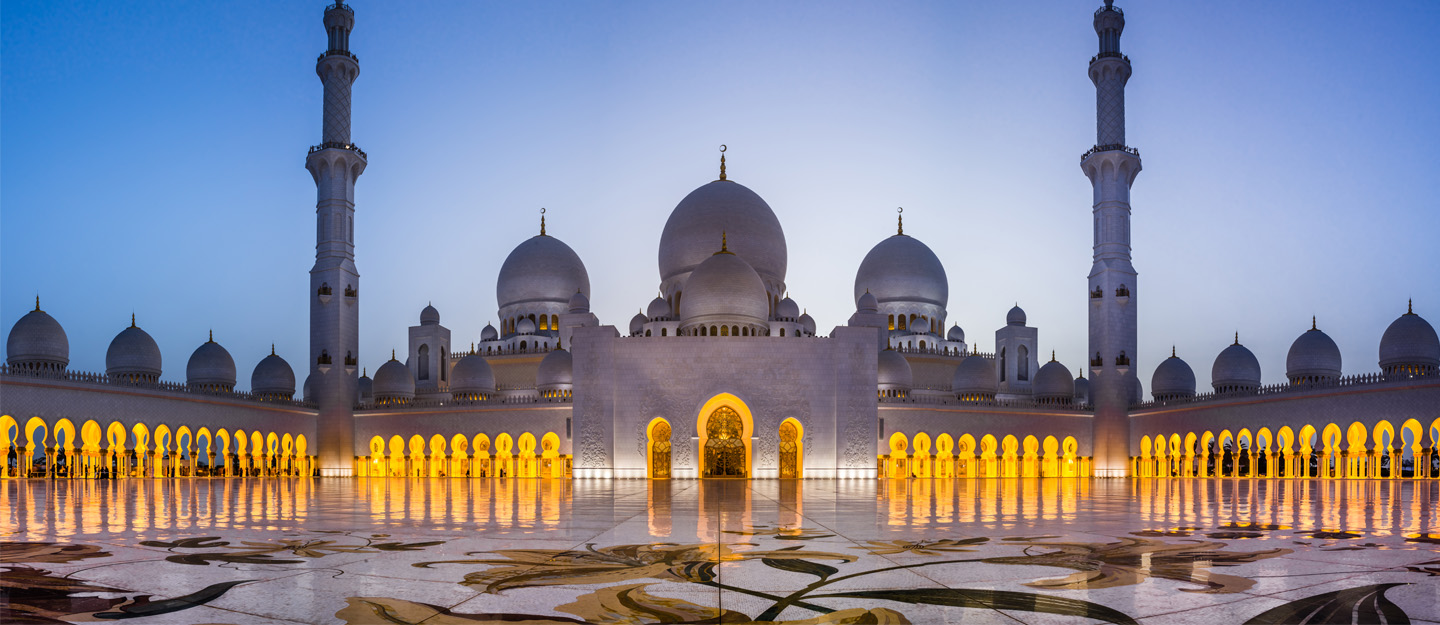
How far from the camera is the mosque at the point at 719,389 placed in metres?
26.9

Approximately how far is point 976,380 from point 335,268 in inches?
849

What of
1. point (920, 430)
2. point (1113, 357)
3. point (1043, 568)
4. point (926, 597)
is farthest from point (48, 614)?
point (1113, 357)

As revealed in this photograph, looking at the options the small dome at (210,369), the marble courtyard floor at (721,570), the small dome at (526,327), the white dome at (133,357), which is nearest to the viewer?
the marble courtyard floor at (721,570)

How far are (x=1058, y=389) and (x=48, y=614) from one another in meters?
35.2

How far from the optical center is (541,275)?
131ft

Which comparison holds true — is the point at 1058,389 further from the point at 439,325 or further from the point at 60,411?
the point at 60,411

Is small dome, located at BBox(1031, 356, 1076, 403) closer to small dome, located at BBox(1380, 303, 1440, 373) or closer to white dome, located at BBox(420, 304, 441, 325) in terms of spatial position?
small dome, located at BBox(1380, 303, 1440, 373)

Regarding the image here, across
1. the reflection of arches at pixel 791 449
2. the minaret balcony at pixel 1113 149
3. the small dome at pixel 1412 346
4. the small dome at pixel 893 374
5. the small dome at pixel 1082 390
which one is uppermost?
the minaret balcony at pixel 1113 149

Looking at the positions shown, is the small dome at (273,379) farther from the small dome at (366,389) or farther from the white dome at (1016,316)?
the white dome at (1016,316)

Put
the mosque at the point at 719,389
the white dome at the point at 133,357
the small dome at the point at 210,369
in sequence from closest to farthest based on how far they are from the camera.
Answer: the mosque at the point at 719,389 < the white dome at the point at 133,357 < the small dome at the point at 210,369

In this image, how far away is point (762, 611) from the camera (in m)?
3.36

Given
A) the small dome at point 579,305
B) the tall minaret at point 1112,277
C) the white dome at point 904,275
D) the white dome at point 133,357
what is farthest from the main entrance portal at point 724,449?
the white dome at point 133,357

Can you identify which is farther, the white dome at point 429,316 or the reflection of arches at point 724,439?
the white dome at point 429,316

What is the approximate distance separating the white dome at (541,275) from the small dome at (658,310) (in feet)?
21.8
